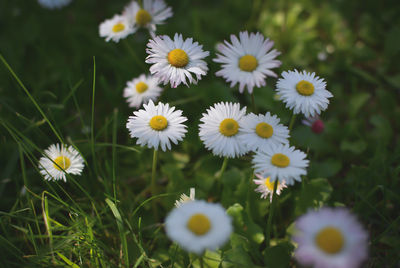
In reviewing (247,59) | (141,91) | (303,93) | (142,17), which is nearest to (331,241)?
(303,93)

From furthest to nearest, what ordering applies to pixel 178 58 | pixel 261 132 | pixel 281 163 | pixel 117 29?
1. pixel 117 29
2. pixel 178 58
3. pixel 261 132
4. pixel 281 163

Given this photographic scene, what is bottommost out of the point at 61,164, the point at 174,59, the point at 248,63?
the point at 61,164

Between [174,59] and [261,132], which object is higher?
[174,59]

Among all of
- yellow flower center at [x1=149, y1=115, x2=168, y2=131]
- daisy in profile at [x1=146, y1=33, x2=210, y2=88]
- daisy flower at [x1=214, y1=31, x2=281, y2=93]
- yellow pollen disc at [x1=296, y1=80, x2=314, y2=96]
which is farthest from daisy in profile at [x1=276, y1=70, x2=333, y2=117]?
yellow flower center at [x1=149, y1=115, x2=168, y2=131]

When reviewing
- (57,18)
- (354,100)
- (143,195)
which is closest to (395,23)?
(354,100)

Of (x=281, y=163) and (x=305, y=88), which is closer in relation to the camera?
(x=281, y=163)

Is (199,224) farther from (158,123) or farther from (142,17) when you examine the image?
(142,17)

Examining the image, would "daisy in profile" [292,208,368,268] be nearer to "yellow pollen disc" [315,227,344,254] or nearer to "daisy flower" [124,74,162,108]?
"yellow pollen disc" [315,227,344,254]

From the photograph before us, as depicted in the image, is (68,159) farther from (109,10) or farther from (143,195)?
(109,10)
